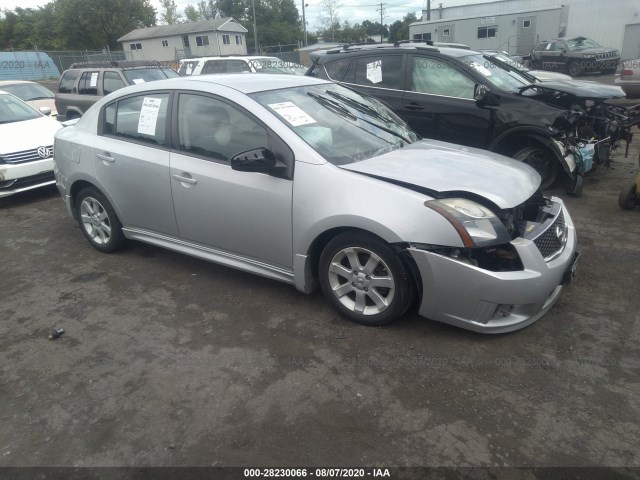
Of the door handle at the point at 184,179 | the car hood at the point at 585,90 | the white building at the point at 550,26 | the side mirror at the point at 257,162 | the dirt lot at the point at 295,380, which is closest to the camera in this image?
the dirt lot at the point at 295,380

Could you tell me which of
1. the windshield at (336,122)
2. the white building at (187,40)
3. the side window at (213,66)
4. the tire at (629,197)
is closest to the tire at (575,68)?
the side window at (213,66)

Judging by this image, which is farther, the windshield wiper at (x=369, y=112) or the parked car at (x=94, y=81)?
the parked car at (x=94, y=81)

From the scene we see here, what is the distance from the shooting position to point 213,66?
13734mm

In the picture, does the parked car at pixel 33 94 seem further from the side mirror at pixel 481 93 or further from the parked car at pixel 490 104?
the side mirror at pixel 481 93

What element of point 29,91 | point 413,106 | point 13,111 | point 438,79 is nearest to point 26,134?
point 13,111

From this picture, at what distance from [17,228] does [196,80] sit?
3.53 m

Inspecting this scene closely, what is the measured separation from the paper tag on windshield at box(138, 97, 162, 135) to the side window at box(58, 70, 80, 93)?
852 centimetres

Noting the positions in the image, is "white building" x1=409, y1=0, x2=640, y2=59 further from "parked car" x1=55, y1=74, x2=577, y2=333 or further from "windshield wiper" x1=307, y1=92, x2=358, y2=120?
"windshield wiper" x1=307, y1=92, x2=358, y2=120

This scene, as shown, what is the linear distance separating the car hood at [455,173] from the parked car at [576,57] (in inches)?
834

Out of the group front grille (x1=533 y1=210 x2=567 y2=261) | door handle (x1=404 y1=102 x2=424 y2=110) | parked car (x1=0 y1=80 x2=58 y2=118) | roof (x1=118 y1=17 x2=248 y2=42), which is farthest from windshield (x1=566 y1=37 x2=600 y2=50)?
roof (x1=118 y1=17 x2=248 y2=42)

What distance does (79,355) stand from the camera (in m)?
3.23

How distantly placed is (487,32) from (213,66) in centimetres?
2257

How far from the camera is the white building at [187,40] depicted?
1879 inches

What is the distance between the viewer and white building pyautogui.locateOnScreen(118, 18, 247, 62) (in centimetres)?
4772
